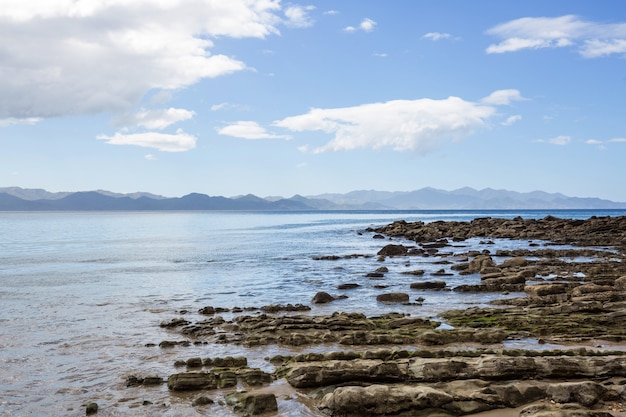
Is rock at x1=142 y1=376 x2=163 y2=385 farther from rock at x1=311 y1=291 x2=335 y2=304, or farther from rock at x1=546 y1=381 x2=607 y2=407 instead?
rock at x1=311 y1=291 x2=335 y2=304

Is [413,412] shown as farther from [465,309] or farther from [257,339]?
[465,309]

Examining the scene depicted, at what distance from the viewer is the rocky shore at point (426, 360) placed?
1042 centimetres

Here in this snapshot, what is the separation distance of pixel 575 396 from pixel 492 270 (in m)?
24.1

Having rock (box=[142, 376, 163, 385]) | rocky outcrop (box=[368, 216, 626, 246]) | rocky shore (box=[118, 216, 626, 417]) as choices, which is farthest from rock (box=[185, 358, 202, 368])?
rocky outcrop (box=[368, 216, 626, 246])

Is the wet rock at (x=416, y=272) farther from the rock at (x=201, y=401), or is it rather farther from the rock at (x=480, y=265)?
the rock at (x=201, y=401)

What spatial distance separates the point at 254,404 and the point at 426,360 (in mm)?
4061

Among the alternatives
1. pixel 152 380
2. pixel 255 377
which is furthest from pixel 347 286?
pixel 152 380

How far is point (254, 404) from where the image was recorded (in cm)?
1094

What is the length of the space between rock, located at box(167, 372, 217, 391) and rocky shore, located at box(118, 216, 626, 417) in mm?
23

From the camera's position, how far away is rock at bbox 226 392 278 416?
427 inches

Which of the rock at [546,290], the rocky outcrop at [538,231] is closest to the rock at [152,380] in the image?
the rock at [546,290]

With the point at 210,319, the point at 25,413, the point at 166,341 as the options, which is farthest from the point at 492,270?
the point at 25,413

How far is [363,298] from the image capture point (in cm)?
2636

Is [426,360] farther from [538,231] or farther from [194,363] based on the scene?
[538,231]
